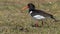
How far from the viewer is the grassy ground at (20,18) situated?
11.1 metres

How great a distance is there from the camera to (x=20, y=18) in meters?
13.7

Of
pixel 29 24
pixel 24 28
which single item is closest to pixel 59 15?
pixel 29 24

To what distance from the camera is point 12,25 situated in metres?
12.1

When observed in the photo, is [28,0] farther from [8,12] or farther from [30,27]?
[30,27]

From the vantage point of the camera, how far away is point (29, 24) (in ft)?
40.3

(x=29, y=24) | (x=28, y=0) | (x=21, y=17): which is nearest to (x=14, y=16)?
(x=21, y=17)

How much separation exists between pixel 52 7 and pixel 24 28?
226 inches

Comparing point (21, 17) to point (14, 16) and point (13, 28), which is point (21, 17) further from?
point (13, 28)

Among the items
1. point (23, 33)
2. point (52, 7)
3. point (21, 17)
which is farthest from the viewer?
point (52, 7)

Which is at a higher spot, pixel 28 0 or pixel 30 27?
pixel 28 0

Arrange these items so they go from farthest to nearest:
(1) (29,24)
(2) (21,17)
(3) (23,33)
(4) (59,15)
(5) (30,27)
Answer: (4) (59,15)
(2) (21,17)
(1) (29,24)
(5) (30,27)
(3) (23,33)

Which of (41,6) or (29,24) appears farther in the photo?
(41,6)

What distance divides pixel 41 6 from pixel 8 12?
2.66 metres

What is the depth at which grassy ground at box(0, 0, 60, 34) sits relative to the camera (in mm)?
11117
